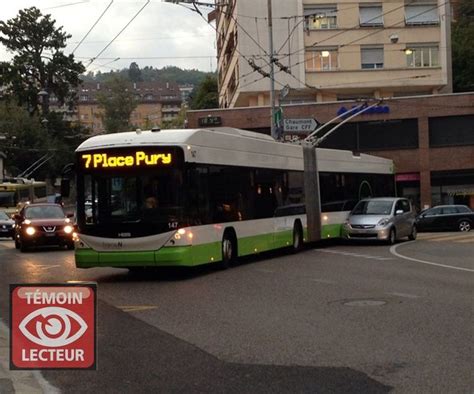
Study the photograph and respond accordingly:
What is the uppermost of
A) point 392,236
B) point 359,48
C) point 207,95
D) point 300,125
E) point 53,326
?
point 207,95

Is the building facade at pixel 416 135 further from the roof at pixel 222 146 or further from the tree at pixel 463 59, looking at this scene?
the roof at pixel 222 146

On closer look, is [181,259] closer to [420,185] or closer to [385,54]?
[420,185]

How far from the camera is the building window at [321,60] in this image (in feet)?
165

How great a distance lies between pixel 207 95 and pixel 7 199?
41696 millimetres

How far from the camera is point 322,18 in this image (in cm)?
5038

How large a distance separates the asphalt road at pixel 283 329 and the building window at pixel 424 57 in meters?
36.3

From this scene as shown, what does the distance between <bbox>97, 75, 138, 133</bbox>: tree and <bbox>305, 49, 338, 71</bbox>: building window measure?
65.1 metres

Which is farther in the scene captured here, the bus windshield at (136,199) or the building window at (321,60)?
the building window at (321,60)

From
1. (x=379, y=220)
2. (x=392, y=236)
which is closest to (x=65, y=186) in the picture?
(x=379, y=220)

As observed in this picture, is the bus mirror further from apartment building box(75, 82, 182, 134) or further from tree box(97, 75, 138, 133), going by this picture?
apartment building box(75, 82, 182, 134)

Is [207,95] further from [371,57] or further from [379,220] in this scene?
[379,220]

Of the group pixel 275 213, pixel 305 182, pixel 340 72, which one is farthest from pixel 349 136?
pixel 275 213

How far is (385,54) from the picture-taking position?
50750mm

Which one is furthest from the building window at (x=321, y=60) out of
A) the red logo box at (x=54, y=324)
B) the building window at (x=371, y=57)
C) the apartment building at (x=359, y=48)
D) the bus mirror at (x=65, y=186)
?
the red logo box at (x=54, y=324)
